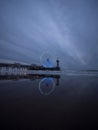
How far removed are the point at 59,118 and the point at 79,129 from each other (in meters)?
0.76

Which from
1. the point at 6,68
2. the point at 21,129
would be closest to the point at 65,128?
the point at 21,129

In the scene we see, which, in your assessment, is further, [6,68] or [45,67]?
[45,67]

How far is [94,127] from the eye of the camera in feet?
9.01

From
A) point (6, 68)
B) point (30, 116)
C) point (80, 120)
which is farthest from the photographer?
point (6, 68)

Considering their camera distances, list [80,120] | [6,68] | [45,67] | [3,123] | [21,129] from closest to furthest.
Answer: [21,129] → [3,123] → [80,120] → [6,68] → [45,67]

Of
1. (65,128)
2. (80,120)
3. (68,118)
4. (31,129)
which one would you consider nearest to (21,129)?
(31,129)

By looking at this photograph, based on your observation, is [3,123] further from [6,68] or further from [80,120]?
[6,68]

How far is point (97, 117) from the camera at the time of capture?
3.32 meters

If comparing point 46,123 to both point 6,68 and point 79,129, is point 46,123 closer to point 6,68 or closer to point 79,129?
point 79,129

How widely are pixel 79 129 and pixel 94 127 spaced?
44 centimetres

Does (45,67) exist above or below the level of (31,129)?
above

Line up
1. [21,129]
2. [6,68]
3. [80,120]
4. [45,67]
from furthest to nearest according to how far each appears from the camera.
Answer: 1. [45,67]
2. [6,68]
3. [80,120]
4. [21,129]

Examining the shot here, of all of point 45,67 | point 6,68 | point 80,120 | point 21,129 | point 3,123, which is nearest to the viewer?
point 21,129

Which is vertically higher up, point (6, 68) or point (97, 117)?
point (6, 68)
